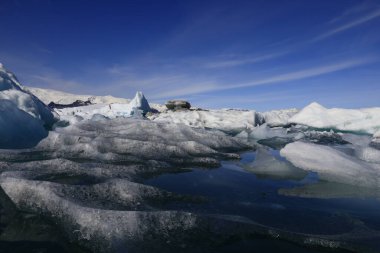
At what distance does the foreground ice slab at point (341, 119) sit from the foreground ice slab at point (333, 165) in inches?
369

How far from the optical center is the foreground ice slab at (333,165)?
4840mm

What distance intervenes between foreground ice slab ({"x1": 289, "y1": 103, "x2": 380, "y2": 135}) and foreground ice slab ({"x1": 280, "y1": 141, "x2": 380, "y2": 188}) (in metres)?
9.37

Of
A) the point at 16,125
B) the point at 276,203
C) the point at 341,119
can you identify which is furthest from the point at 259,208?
the point at 341,119

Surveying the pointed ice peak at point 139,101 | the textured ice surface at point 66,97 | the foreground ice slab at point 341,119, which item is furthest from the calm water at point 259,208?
the textured ice surface at point 66,97

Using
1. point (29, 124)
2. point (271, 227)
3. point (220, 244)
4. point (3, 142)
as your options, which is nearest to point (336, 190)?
point (271, 227)

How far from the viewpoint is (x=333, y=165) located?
5.32 m

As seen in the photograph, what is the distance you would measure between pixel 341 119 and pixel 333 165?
1130cm

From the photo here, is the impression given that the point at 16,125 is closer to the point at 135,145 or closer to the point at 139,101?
the point at 135,145

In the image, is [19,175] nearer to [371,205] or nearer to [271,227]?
[271,227]

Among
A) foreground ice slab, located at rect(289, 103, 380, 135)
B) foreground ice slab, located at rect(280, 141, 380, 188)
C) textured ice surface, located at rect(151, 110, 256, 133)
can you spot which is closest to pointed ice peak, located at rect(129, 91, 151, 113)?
textured ice surface, located at rect(151, 110, 256, 133)

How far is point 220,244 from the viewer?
8.64 feet

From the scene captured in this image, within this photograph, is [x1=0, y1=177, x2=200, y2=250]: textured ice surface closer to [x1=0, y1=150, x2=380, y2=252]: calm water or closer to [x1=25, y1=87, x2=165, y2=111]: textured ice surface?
[x1=0, y1=150, x2=380, y2=252]: calm water

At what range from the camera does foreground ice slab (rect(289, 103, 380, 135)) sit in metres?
14.2

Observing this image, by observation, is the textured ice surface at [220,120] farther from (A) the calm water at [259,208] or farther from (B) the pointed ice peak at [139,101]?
(A) the calm water at [259,208]
